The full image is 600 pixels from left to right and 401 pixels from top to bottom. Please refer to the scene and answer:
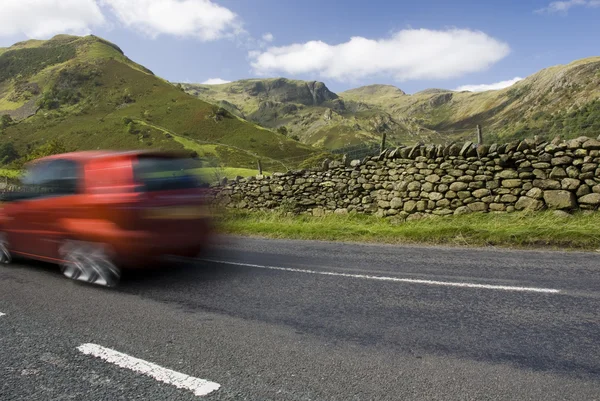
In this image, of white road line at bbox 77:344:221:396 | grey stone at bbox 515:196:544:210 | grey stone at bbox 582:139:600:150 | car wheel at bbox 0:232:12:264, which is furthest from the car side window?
grey stone at bbox 582:139:600:150

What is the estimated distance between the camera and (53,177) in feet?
18.4

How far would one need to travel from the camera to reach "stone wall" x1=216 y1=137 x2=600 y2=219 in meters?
8.89

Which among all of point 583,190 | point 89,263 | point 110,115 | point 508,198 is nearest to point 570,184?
point 583,190

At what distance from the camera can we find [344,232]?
9.62 m

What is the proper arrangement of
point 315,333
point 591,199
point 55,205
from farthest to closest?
point 591,199, point 55,205, point 315,333

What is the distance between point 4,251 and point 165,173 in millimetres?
3578

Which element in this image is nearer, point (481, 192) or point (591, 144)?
point (591, 144)

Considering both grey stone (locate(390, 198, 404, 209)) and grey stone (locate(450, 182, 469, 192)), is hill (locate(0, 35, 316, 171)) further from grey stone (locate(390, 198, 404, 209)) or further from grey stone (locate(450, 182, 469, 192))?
grey stone (locate(450, 182, 469, 192))

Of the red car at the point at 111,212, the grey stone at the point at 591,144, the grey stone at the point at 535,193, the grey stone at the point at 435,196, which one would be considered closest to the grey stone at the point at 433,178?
the grey stone at the point at 435,196

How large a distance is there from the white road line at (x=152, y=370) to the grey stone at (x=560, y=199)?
29.4 feet

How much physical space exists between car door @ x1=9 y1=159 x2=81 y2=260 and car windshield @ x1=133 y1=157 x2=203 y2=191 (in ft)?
2.88

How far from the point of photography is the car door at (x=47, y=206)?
17.5ft

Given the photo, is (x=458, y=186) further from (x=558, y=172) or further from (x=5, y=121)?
(x=5, y=121)

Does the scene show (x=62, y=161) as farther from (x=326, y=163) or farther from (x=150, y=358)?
(x=326, y=163)
